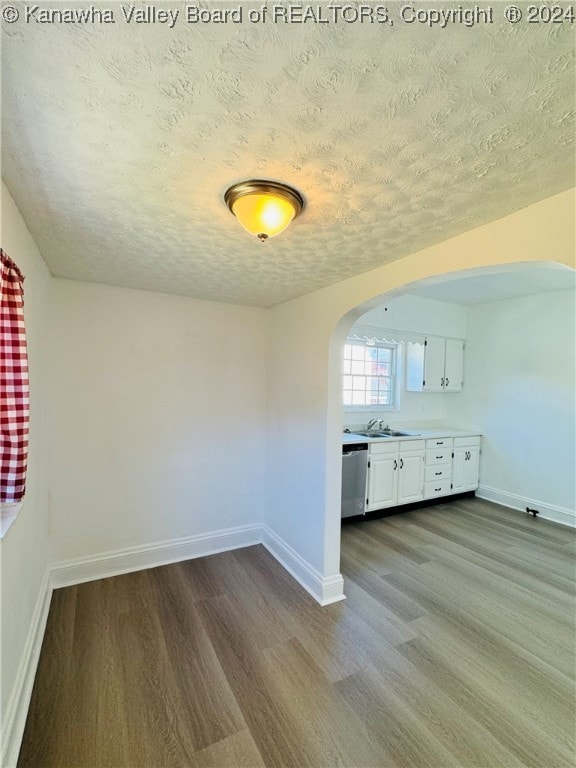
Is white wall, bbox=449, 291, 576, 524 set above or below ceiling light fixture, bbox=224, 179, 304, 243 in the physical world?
below

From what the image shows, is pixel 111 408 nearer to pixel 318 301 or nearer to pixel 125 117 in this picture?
pixel 318 301

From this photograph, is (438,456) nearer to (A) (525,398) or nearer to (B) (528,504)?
(B) (528,504)

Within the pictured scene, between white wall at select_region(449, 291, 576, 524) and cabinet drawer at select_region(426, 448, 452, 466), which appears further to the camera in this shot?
cabinet drawer at select_region(426, 448, 452, 466)

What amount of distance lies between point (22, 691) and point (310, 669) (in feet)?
4.73

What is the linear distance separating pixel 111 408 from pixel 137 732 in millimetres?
2042

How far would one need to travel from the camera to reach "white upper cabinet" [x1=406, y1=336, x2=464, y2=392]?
4645 millimetres

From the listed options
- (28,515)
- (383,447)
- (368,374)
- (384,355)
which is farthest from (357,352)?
(28,515)

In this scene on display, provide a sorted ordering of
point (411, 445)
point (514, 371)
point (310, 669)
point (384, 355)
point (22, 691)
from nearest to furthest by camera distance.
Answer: point (22, 691) → point (310, 669) → point (411, 445) → point (514, 371) → point (384, 355)

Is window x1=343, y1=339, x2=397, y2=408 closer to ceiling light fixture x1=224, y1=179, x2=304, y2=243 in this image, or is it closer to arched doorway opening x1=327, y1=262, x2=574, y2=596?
arched doorway opening x1=327, y1=262, x2=574, y2=596

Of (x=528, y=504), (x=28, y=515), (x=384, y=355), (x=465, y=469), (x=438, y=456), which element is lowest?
(x=528, y=504)

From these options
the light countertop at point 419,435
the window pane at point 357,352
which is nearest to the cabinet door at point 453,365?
the light countertop at point 419,435

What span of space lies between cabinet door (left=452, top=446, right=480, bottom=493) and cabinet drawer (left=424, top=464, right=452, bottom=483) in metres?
0.10

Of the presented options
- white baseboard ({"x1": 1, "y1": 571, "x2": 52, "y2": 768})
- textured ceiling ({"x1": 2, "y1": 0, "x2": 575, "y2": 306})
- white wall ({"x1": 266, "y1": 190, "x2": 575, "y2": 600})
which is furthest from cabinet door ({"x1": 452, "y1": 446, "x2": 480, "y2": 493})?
white baseboard ({"x1": 1, "y1": 571, "x2": 52, "y2": 768})

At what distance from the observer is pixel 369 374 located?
455 cm
